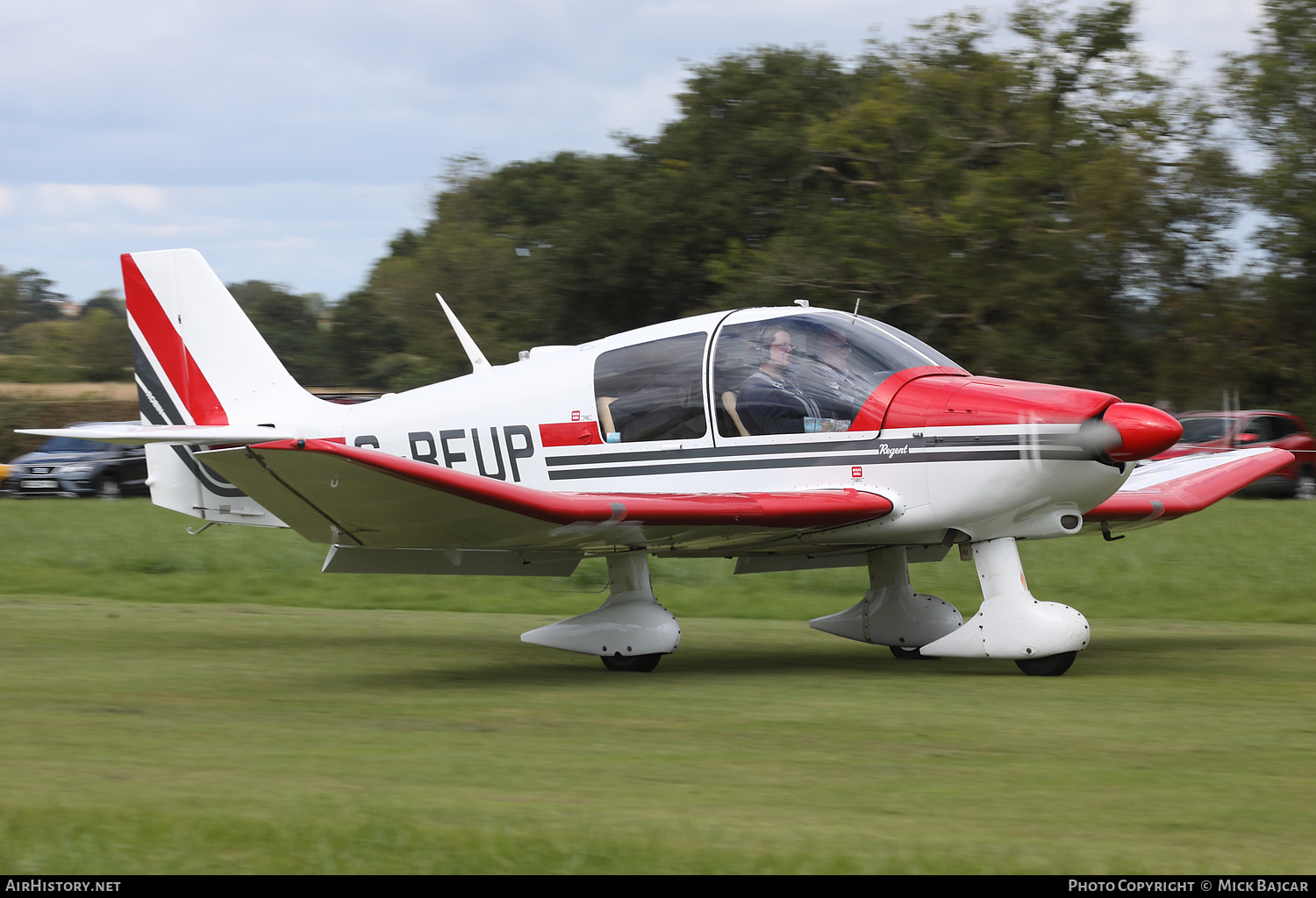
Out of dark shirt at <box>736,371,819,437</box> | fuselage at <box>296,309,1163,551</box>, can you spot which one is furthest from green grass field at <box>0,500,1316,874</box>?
dark shirt at <box>736,371,819,437</box>

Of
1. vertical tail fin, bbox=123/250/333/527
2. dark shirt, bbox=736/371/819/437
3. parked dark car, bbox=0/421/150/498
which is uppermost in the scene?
vertical tail fin, bbox=123/250/333/527

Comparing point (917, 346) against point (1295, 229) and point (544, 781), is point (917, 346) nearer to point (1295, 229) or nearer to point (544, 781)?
point (544, 781)

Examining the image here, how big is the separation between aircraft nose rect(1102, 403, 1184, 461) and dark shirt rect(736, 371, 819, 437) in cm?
188

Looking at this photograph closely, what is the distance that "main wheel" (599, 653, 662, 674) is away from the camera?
8969mm

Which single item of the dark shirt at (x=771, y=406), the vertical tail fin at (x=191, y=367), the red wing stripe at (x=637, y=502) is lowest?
the red wing stripe at (x=637, y=502)

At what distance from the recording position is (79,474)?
28.9 meters

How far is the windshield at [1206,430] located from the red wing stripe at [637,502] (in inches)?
866

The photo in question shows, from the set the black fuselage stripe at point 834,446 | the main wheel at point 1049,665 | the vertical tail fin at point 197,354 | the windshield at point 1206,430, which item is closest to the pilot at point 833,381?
the black fuselage stripe at point 834,446

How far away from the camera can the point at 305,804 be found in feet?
15.4

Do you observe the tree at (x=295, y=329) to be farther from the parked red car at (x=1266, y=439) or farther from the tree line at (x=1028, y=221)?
the parked red car at (x=1266, y=439)

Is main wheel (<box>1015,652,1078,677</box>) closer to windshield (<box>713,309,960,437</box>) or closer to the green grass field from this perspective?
the green grass field

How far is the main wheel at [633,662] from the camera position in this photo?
8969mm

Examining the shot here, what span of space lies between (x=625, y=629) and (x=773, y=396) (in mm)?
1823

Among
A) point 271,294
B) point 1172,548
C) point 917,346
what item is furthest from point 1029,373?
point 271,294
